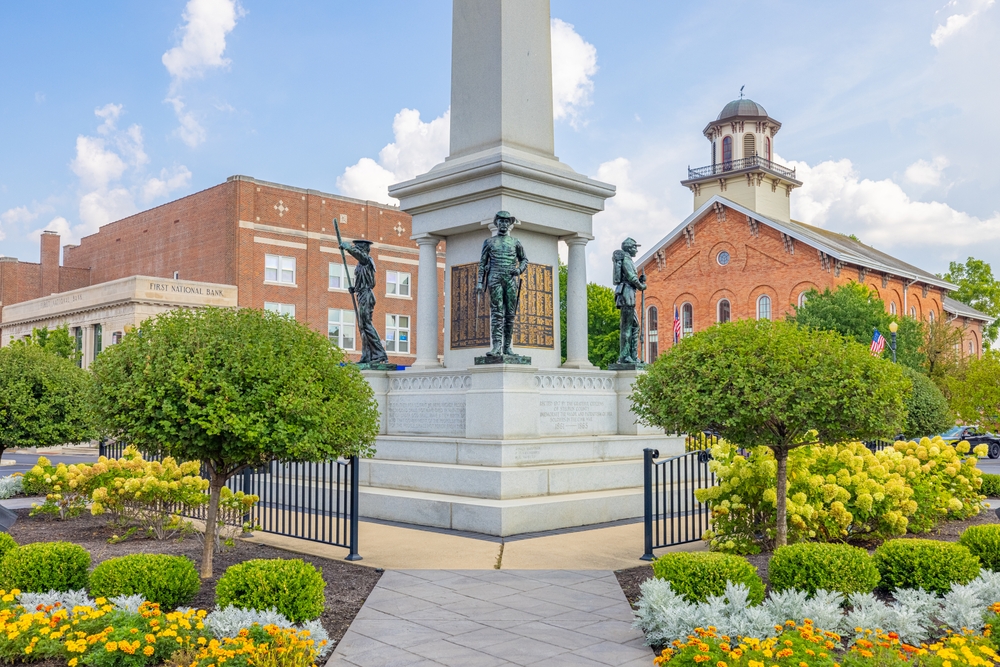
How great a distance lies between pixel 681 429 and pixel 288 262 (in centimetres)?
4670

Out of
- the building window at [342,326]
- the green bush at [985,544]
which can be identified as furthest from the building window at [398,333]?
the green bush at [985,544]

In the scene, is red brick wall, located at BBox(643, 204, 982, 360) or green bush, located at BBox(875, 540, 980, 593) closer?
Result: green bush, located at BBox(875, 540, 980, 593)

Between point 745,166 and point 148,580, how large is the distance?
208 feet

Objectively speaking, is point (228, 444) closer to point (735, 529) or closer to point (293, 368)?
point (293, 368)

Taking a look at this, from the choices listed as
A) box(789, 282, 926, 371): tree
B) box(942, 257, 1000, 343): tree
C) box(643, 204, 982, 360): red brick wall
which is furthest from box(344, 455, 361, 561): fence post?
box(942, 257, 1000, 343): tree

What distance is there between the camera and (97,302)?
52594mm

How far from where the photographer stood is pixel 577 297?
17891 mm

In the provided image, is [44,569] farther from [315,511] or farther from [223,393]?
[315,511]

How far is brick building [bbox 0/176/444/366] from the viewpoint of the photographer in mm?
51844

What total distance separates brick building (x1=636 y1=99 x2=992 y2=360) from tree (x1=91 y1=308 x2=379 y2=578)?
4370 cm

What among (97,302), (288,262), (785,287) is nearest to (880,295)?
(785,287)

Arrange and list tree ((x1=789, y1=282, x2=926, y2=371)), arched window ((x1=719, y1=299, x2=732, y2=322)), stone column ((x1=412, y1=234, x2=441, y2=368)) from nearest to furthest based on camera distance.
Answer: stone column ((x1=412, y1=234, x2=441, y2=368)) → tree ((x1=789, y1=282, x2=926, y2=371)) → arched window ((x1=719, y1=299, x2=732, y2=322))

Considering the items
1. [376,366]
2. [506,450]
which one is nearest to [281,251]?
[376,366]

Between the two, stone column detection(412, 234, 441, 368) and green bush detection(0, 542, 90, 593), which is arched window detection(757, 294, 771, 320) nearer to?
stone column detection(412, 234, 441, 368)
